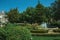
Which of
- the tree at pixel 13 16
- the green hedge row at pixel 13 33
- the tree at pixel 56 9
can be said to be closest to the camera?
the green hedge row at pixel 13 33

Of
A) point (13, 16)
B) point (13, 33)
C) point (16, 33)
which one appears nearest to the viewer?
point (13, 33)

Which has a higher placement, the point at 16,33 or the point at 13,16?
the point at 13,16

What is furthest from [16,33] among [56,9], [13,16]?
[13,16]

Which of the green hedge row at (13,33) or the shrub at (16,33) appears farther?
the shrub at (16,33)

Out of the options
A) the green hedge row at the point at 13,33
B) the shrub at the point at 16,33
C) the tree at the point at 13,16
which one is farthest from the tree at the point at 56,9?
the green hedge row at the point at 13,33

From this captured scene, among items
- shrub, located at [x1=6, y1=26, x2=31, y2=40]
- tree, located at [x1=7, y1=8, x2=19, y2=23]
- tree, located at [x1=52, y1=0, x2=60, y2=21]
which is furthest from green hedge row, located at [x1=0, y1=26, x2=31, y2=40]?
tree, located at [x1=7, y1=8, x2=19, y2=23]

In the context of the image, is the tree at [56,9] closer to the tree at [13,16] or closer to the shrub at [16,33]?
the tree at [13,16]

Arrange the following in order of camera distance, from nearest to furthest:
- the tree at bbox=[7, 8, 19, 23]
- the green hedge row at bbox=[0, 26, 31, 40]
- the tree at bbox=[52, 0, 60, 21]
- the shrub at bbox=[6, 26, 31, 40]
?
the green hedge row at bbox=[0, 26, 31, 40] → the shrub at bbox=[6, 26, 31, 40] → the tree at bbox=[52, 0, 60, 21] → the tree at bbox=[7, 8, 19, 23]

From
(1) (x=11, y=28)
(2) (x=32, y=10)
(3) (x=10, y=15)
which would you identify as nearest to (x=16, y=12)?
(3) (x=10, y=15)

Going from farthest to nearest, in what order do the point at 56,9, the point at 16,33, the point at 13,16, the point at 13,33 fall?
the point at 13,16 → the point at 56,9 → the point at 16,33 → the point at 13,33

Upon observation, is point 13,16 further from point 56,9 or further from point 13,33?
point 13,33

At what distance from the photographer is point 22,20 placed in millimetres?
59562

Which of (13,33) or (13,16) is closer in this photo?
(13,33)

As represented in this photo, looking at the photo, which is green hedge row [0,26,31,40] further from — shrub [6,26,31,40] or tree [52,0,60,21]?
tree [52,0,60,21]
